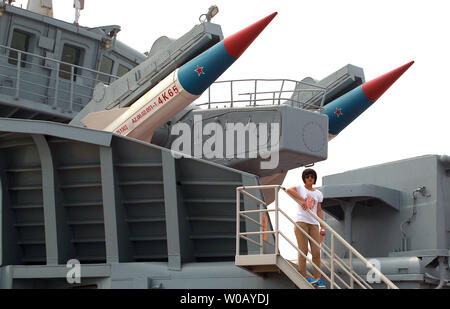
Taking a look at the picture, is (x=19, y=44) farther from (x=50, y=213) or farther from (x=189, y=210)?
(x=189, y=210)

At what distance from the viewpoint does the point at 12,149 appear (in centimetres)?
1171

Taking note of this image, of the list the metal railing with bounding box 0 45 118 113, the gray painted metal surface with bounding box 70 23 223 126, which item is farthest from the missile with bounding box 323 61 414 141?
the metal railing with bounding box 0 45 118 113

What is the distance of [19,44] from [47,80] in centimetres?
92

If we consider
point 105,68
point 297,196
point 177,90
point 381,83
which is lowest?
point 297,196

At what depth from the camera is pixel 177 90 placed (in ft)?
47.5

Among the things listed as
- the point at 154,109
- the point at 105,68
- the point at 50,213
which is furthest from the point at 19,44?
the point at 50,213

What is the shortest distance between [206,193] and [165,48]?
5.13 metres

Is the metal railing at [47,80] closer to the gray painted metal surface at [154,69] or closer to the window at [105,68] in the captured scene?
the window at [105,68]

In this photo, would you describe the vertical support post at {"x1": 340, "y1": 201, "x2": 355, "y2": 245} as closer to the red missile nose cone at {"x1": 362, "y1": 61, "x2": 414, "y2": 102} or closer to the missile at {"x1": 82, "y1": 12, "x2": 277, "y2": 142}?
the red missile nose cone at {"x1": 362, "y1": 61, "x2": 414, "y2": 102}

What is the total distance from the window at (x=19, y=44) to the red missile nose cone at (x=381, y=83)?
6965mm
